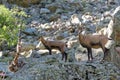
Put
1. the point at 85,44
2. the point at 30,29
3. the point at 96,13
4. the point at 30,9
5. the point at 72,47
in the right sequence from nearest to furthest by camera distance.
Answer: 1. the point at 85,44
2. the point at 72,47
3. the point at 30,29
4. the point at 96,13
5. the point at 30,9

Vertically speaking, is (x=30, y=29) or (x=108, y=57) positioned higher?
(x=108, y=57)

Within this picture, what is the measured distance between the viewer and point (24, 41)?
891 inches

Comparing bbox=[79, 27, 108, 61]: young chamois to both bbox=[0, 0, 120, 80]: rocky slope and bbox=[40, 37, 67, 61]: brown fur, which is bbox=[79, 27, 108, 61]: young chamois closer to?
bbox=[0, 0, 120, 80]: rocky slope

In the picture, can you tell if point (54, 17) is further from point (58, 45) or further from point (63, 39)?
point (58, 45)

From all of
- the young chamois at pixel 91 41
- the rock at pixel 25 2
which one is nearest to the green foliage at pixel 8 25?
the young chamois at pixel 91 41

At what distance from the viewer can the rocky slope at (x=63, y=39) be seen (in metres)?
9.05

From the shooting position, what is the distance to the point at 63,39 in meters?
22.1

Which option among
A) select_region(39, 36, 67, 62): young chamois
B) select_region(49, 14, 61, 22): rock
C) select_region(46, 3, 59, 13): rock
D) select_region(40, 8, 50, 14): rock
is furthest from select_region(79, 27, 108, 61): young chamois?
select_region(46, 3, 59, 13): rock

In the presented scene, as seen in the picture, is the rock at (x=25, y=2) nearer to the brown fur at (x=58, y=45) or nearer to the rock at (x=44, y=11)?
the rock at (x=44, y=11)

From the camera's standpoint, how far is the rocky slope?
9.05 meters

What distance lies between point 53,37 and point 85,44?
10139 mm

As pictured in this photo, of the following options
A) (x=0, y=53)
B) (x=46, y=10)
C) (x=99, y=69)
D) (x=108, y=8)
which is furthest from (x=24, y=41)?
(x=99, y=69)

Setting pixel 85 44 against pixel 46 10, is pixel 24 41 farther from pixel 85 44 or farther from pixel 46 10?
pixel 85 44

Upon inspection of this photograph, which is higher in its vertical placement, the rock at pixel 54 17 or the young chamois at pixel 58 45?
the young chamois at pixel 58 45
